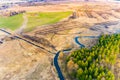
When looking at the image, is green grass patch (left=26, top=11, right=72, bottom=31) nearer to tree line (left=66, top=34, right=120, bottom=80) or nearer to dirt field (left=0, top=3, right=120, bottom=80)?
dirt field (left=0, top=3, right=120, bottom=80)

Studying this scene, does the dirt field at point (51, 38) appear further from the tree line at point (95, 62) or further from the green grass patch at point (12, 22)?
the green grass patch at point (12, 22)

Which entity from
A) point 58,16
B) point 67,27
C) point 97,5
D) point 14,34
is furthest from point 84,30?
point 97,5

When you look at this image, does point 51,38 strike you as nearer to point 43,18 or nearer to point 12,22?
point 43,18

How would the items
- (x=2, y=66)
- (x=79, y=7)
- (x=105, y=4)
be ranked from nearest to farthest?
1. (x=2, y=66)
2. (x=79, y=7)
3. (x=105, y=4)

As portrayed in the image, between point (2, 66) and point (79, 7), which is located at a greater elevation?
point (79, 7)

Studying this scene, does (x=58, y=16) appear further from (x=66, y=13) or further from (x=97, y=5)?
(x=97, y=5)

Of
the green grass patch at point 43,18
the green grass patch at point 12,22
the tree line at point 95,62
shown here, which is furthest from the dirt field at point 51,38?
the green grass patch at point 12,22

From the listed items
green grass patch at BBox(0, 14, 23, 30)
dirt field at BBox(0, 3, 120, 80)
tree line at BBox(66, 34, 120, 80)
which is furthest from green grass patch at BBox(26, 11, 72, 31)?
tree line at BBox(66, 34, 120, 80)
